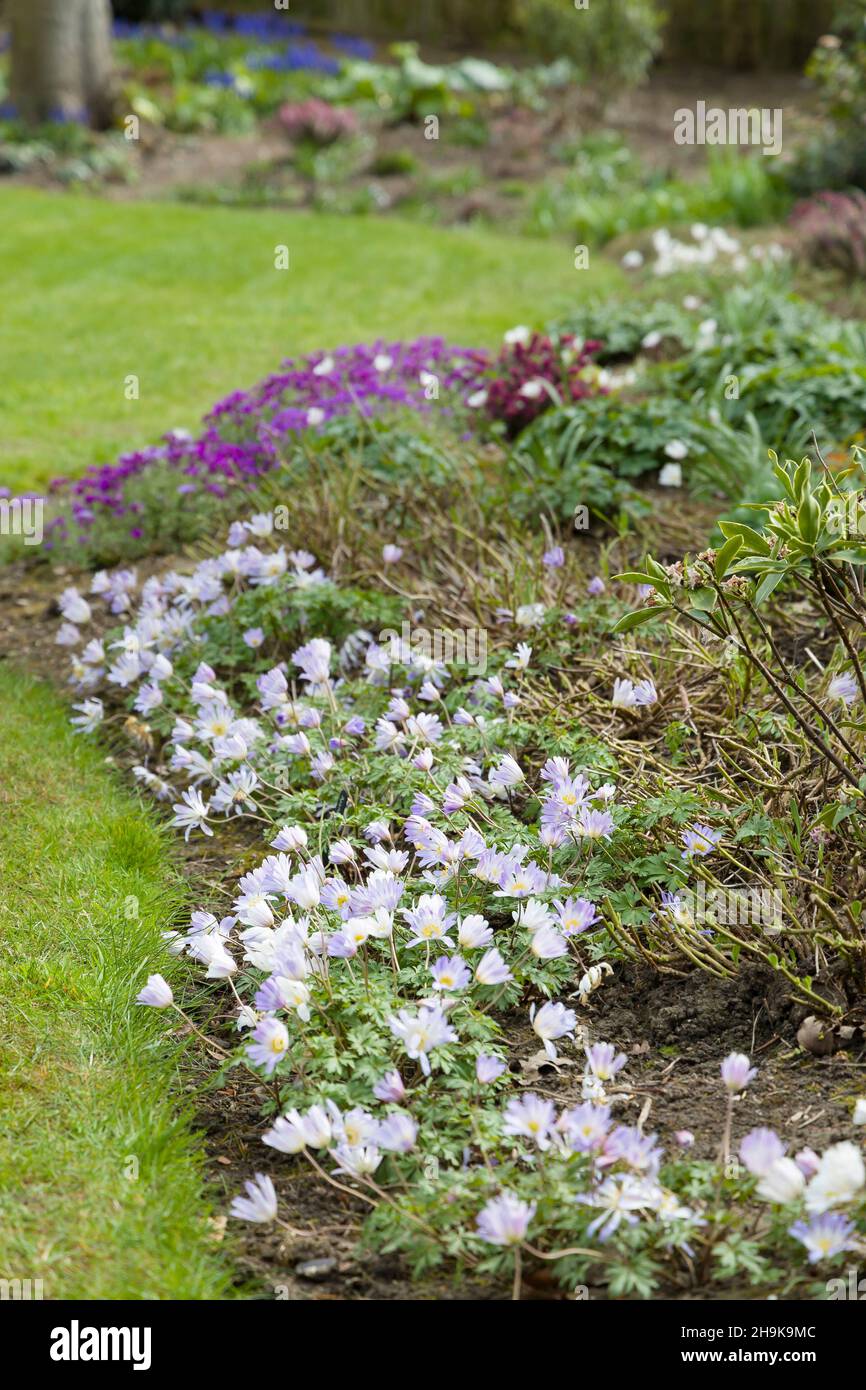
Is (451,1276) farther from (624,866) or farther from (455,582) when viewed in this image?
(455,582)

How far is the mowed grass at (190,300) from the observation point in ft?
22.7

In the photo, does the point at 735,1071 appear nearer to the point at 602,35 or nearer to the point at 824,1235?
the point at 824,1235

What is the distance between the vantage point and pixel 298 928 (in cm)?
254

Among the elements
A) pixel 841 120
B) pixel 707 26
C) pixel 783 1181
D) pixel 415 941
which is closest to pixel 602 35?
pixel 841 120

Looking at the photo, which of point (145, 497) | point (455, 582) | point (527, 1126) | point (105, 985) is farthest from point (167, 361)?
point (527, 1126)

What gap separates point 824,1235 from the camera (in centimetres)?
191

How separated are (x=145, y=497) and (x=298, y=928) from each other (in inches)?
125

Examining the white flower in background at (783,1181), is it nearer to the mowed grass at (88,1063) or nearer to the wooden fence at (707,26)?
the mowed grass at (88,1063)

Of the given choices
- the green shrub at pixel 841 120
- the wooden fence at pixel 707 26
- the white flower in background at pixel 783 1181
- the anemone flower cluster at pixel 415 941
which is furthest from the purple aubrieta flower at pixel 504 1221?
the wooden fence at pixel 707 26

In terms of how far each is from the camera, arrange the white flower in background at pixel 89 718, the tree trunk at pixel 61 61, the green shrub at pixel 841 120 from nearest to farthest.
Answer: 1. the white flower in background at pixel 89 718
2. the green shrub at pixel 841 120
3. the tree trunk at pixel 61 61

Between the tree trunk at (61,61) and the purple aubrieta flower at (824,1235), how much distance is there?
12952 millimetres

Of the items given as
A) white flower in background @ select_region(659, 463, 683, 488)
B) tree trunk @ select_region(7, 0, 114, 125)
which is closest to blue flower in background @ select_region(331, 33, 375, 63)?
tree trunk @ select_region(7, 0, 114, 125)
